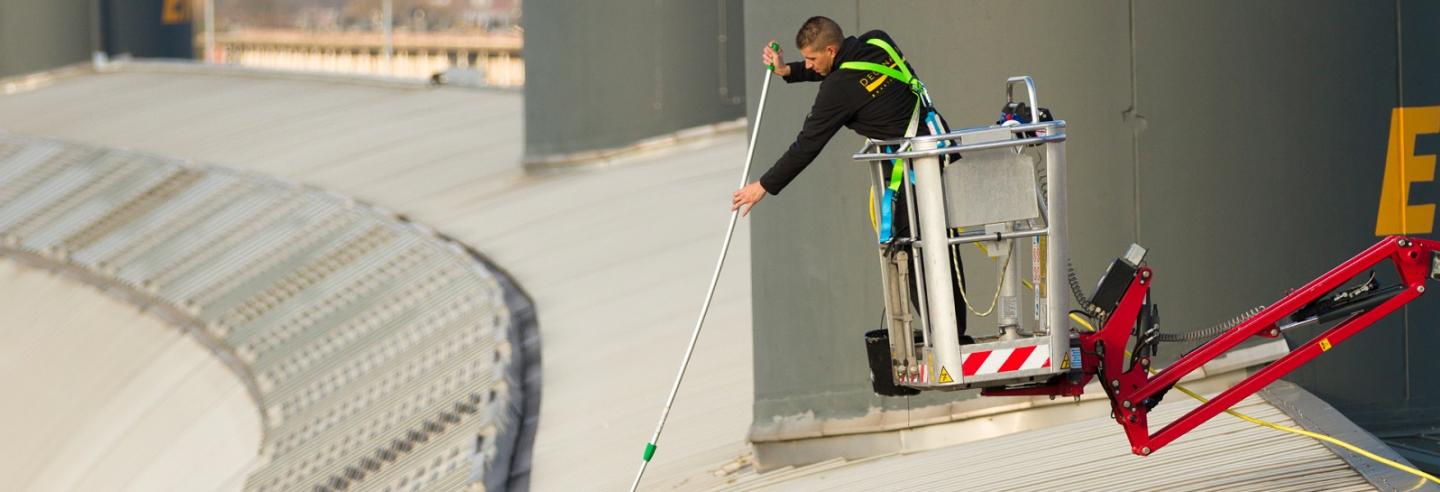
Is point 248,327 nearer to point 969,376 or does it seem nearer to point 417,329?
point 417,329

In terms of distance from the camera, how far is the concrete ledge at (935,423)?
6.93 m

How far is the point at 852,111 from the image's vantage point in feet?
19.6

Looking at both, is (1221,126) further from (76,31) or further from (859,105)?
(76,31)

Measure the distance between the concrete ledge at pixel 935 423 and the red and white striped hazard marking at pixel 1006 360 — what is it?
4.22 ft

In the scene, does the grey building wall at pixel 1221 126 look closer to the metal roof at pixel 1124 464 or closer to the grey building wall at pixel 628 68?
the metal roof at pixel 1124 464

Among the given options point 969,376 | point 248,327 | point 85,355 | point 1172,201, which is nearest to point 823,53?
point 969,376

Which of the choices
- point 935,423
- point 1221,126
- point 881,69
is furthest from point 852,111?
point 935,423

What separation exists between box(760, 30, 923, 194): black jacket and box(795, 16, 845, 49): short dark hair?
96 mm

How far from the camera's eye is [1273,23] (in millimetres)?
6781

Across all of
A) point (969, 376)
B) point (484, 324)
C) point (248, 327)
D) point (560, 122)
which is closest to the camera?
point (969, 376)

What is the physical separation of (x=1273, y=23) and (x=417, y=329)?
248 inches

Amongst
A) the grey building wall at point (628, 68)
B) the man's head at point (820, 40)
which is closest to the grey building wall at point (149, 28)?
the grey building wall at point (628, 68)

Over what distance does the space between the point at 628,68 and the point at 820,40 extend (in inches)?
367

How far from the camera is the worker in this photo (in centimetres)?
593
